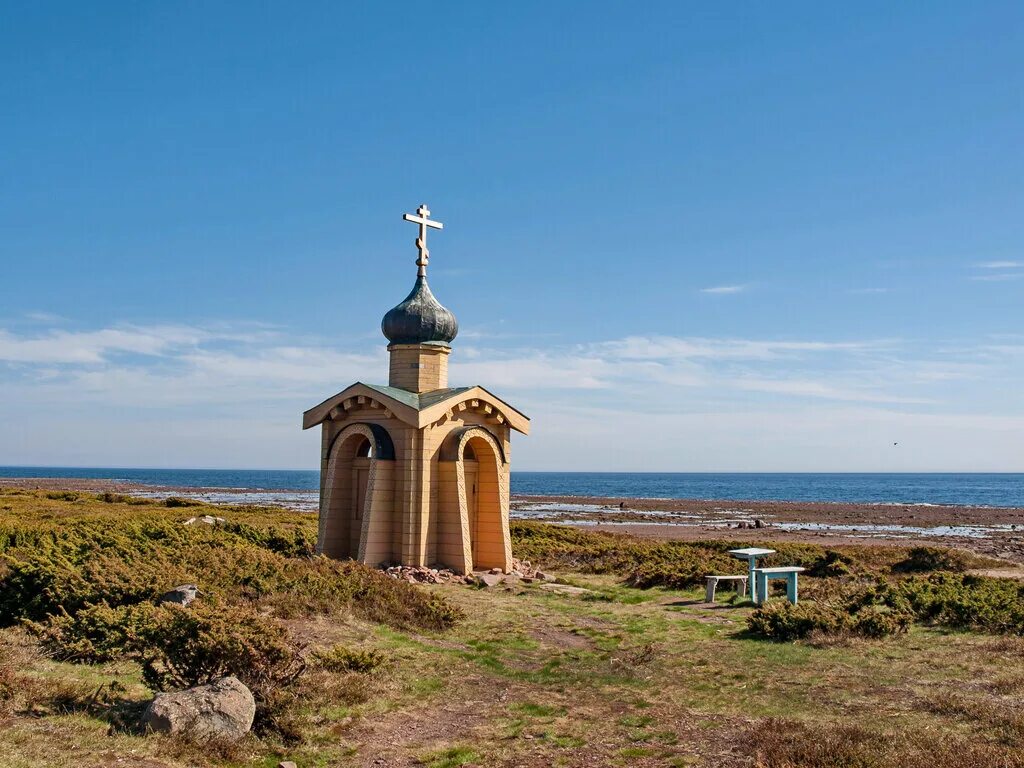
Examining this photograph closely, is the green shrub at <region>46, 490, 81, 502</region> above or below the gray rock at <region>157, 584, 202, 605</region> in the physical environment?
below

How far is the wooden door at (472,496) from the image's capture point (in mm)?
20469

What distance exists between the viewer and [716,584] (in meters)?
18.5

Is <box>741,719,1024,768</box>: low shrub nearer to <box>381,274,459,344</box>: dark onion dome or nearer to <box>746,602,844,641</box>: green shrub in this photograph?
<box>746,602,844,641</box>: green shrub

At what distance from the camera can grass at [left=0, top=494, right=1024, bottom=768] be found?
7.97m

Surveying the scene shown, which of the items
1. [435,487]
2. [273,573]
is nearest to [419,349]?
[435,487]

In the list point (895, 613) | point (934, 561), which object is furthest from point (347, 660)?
point (934, 561)

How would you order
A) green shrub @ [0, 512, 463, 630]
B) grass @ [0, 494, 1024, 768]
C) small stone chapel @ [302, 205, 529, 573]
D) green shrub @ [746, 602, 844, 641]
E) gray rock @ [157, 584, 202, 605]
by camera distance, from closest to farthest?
grass @ [0, 494, 1024, 768]
gray rock @ [157, 584, 202, 605]
green shrub @ [0, 512, 463, 630]
green shrub @ [746, 602, 844, 641]
small stone chapel @ [302, 205, 529, 573]

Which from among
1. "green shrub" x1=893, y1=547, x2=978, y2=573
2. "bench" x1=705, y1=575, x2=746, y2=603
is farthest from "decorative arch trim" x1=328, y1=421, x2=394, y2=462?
"green shrub" x1=893, y1=547, x2=978, y2=573

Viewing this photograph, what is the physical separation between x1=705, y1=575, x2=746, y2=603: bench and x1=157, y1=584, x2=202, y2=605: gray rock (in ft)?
33.6

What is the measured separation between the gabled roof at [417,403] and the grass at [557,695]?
13.8 feet

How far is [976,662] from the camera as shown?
1171cm

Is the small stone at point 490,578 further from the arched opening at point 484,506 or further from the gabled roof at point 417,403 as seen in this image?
the gabled roof at point 417,403

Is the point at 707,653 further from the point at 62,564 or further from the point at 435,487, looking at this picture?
the point at 62,564

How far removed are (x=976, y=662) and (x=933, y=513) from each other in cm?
6930
